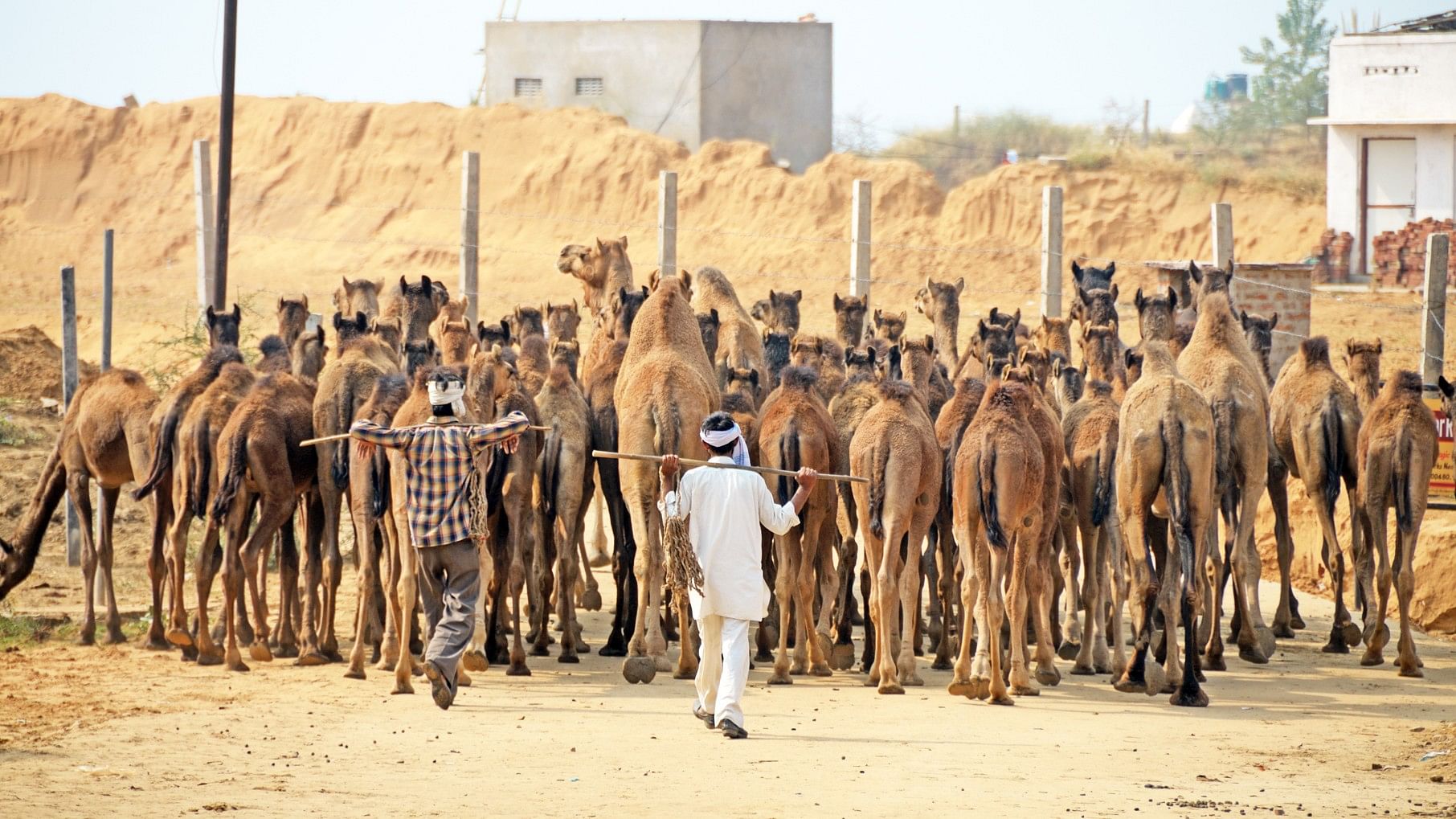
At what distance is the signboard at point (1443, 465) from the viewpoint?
1510cm

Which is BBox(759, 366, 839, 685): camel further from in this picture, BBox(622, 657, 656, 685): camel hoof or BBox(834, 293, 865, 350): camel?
BBox(834, 293, 865, 350): camel

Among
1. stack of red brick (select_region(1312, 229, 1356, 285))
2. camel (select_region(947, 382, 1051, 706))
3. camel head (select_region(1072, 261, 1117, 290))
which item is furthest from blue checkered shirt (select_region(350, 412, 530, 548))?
stack of red brick (select_region(1312, 229, 1356, 285))

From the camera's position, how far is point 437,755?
30.8 feet

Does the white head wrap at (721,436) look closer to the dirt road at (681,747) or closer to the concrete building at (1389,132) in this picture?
the dirt road at (681,747)

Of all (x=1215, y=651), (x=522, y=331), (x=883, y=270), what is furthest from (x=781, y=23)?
(x=1215, y=651)

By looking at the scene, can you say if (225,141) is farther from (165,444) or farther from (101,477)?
(165,444)

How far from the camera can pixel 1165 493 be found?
11.6 m

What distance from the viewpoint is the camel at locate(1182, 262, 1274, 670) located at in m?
12.7

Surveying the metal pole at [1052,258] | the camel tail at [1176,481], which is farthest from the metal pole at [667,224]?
the camel tail at [1176,481]

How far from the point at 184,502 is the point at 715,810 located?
591 centimetres

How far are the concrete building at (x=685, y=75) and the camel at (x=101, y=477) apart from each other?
32303 millimetres

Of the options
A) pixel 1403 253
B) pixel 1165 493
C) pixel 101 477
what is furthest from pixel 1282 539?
pixel 1403 253

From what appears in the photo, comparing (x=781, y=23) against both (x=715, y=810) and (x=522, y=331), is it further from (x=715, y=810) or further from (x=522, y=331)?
(x=715, y=810)

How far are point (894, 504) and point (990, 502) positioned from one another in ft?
2.04
